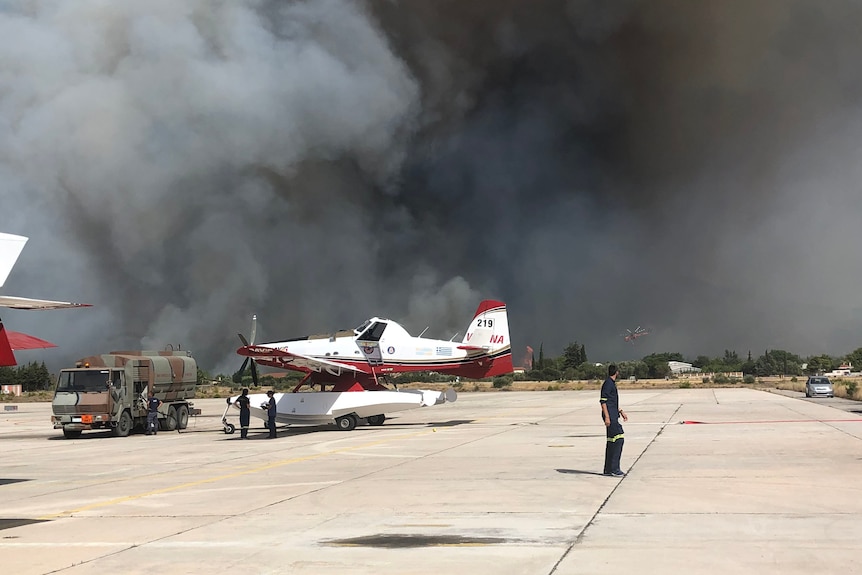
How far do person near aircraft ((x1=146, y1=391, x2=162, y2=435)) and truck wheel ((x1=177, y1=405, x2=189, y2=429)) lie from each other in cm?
167

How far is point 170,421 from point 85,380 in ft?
13.1

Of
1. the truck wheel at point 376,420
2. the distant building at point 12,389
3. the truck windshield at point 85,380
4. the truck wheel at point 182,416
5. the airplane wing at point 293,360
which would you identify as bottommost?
the truck wheel at point 376,420

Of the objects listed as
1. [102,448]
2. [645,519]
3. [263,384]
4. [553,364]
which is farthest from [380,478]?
[553,364]

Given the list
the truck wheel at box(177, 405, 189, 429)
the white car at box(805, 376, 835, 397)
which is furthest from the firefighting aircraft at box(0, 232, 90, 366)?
the white car at box(805, 376, 835, 397)

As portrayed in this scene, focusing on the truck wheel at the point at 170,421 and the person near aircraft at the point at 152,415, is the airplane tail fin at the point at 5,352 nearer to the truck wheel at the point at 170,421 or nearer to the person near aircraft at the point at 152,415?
the person near aircraft at the point at 152,415

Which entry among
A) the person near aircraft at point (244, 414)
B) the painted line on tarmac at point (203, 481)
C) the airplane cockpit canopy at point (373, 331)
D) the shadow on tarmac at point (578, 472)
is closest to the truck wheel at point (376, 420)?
the airplane cockpit canopy at point (373, 331)

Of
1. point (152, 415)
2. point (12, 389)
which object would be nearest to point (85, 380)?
point (152, 415)

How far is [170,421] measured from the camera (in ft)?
103

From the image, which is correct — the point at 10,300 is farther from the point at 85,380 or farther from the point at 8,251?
the point at 85,380

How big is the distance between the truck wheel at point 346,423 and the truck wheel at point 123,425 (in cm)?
759

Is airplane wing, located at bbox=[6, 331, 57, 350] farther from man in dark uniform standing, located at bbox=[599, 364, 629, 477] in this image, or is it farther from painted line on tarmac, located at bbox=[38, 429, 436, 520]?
man in dark uniform standing, located at bbox=[599, 364, 629, 477]

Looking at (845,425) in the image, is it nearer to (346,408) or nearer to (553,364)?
(346,408)

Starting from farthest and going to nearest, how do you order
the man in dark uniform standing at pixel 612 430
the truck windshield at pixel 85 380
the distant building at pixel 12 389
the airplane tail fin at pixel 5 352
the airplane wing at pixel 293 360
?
the distant building at pixel 12 389 → the truck windshield at pixel 85 380 → the airplane wing at pixel 293 360 → the man in dark uniform standing at pixel 612 430 → the airplane tail fin at pixel 5 352

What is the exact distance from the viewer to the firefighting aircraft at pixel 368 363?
2730 centimetres
